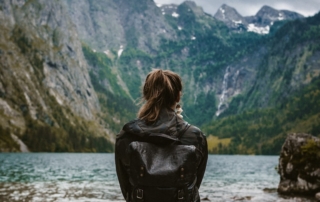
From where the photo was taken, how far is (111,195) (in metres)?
45.1

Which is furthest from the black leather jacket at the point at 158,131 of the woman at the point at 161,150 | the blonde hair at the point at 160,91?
the blonde hair at the point at 160,91

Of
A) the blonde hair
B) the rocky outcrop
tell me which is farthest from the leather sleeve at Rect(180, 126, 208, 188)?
the rocky outcrop

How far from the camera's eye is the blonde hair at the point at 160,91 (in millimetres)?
6695

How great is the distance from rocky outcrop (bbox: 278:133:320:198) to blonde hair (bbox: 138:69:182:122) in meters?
40.6

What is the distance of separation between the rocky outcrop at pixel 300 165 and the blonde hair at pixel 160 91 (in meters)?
40.6

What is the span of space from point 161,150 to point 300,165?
4224cm

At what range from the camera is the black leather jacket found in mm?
6309

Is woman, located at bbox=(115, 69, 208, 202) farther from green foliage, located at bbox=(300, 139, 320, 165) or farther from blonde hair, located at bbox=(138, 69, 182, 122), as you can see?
green foliage, located at bbox=(300, 139, 320, 165)

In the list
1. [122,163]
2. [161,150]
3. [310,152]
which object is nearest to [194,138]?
[161,150]

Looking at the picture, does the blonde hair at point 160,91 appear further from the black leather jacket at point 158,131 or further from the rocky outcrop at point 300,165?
the rocky outcrop at point 300,165

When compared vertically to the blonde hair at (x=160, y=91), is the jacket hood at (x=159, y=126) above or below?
below

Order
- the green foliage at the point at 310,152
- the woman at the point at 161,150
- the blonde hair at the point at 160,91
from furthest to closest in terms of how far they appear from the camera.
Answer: the green foliage at the point at 310,152 → the blonde hair at the point at 160,91 → the woman at the point at 161,150

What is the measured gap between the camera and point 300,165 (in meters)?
45.0

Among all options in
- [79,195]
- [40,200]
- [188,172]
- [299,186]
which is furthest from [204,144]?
[299,186]
